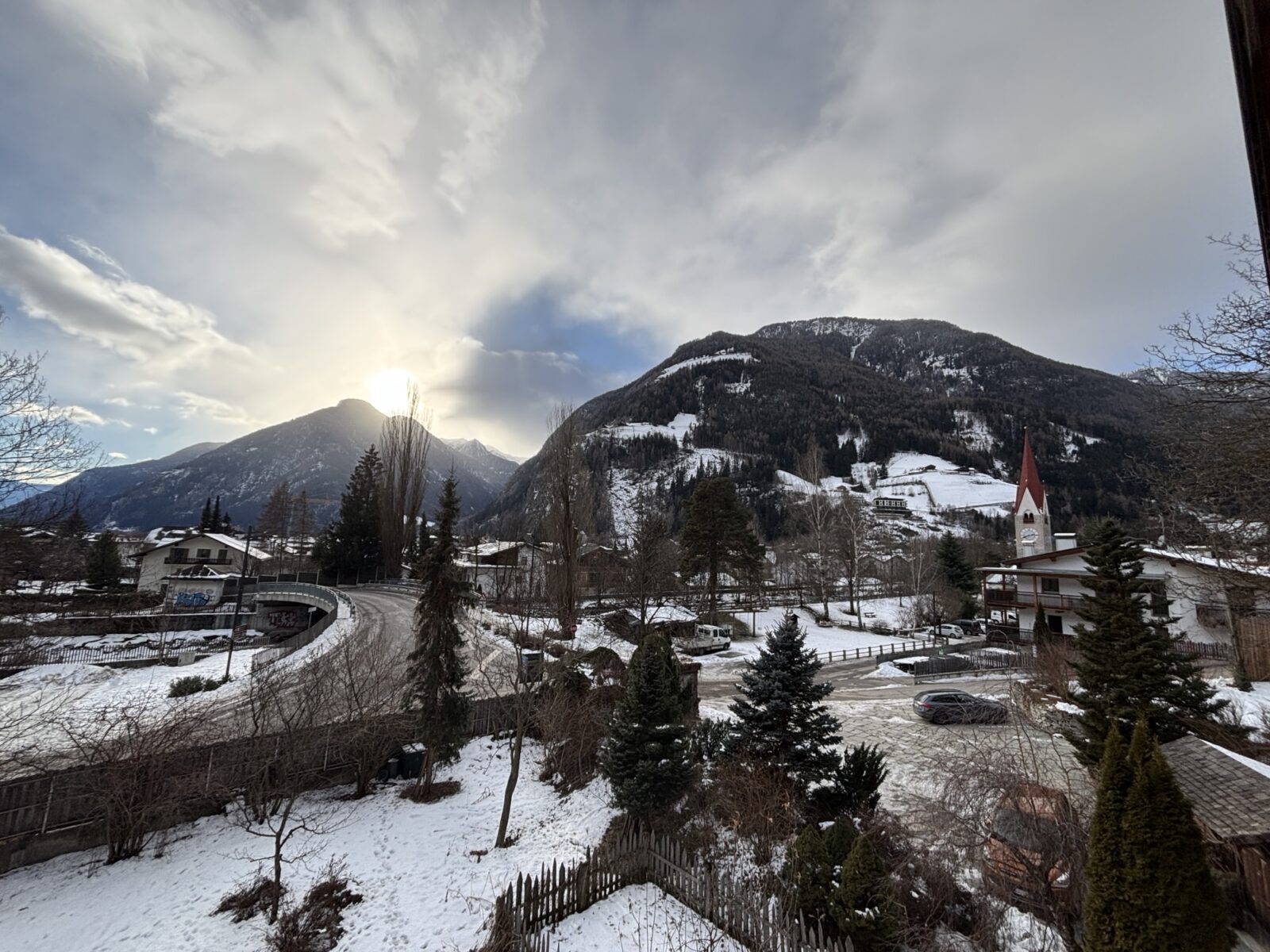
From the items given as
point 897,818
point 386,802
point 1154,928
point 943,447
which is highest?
point 943,447

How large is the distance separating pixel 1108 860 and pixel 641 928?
308 inches

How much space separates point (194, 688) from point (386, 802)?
1156 cm

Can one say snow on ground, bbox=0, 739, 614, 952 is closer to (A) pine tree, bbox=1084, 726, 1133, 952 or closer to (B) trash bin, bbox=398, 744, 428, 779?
(B) trash bin, bbox=398, 744, 428, 779

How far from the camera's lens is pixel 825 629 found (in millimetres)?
46375

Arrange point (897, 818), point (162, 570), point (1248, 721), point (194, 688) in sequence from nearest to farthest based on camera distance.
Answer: point (897, 818), point (1248, 721), point (194, 688), point (162, 570)

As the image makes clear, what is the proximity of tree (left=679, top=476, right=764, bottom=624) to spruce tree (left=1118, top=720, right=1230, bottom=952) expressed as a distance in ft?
118

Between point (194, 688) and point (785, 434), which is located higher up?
point (785, 434)

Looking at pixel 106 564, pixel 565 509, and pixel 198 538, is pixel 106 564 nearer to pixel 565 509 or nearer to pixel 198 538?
pixel 198 538

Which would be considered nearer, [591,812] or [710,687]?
[591,812]

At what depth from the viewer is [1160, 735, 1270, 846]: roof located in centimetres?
812

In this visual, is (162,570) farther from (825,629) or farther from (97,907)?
(825,629)

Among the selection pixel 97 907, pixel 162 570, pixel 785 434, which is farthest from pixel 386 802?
pixel 785 434

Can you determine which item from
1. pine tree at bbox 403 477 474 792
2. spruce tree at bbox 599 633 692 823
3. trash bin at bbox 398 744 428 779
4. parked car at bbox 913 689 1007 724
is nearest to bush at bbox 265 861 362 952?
pine tree at bbox 403 477 474 792

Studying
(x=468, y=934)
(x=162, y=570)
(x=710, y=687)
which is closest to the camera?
(x=468, y=934)
